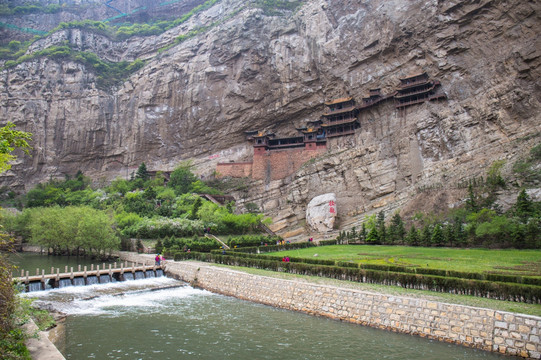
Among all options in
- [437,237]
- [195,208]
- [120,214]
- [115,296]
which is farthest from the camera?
[195,208]

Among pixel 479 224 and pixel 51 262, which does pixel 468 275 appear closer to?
pixel 479 224

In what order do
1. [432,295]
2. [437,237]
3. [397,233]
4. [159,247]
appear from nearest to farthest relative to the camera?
1. [432,295]
2. [437,237]
3. [397,233]
4. [159,247]

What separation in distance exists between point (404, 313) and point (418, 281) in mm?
2660

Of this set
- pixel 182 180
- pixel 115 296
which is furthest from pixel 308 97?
pixel 115 296

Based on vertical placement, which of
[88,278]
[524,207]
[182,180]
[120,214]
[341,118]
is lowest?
[88,278]

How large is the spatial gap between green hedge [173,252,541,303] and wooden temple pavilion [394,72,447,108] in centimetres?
3246

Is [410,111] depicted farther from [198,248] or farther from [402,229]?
[198,248]

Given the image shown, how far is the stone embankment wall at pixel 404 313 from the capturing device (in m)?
10.6

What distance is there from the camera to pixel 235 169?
186 feet

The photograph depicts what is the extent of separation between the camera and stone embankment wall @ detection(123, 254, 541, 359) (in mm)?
10570

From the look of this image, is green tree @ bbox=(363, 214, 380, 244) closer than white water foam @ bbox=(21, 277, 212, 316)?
No

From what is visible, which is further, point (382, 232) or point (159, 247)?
point (159, 247)

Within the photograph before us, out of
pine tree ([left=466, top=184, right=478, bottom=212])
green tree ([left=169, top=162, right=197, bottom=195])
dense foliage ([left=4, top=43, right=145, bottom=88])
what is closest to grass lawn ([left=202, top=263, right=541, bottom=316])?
pine tree ([left=466, top=184, right=478, bottom=212])

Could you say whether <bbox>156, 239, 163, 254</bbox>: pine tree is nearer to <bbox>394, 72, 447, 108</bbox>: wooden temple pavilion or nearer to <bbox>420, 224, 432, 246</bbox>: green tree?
<bbox>420, 224, 432, 246</bbox>: green tree
